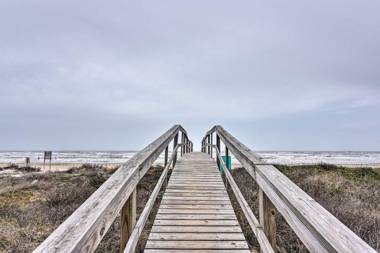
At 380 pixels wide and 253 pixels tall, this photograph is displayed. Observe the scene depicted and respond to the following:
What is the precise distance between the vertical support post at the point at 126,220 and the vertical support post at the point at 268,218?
109cm

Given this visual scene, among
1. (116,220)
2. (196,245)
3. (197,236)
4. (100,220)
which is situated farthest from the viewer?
(116,220)

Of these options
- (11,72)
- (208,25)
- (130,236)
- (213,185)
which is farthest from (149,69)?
(130,236)

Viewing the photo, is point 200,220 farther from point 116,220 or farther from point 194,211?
point 116,220

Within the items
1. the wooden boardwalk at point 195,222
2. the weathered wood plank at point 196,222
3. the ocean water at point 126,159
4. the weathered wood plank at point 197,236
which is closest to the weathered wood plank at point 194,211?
the wooden boardwalk at point 195,222

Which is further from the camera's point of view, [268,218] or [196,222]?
[196,222]

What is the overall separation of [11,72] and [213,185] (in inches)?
1334

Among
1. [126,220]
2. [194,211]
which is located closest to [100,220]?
[126,220]

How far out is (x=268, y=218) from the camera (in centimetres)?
185

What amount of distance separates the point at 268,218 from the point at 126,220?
3.76 ft

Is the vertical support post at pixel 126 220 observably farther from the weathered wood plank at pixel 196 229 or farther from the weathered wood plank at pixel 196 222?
the weathered wood plank at pixel 196 222

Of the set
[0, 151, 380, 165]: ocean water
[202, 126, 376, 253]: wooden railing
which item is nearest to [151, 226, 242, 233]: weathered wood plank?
[202, 126, 376, 253]: wooden railing

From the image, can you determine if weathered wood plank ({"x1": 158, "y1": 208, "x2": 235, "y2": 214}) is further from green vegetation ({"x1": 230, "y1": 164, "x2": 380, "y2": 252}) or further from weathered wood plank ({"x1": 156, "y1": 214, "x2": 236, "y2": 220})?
green vegetation ({"x1": 230, "y1": 164, "x2": 380, "y2": 252})

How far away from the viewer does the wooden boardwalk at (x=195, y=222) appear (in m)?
2.50

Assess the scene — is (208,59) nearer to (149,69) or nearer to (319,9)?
(149,69)
